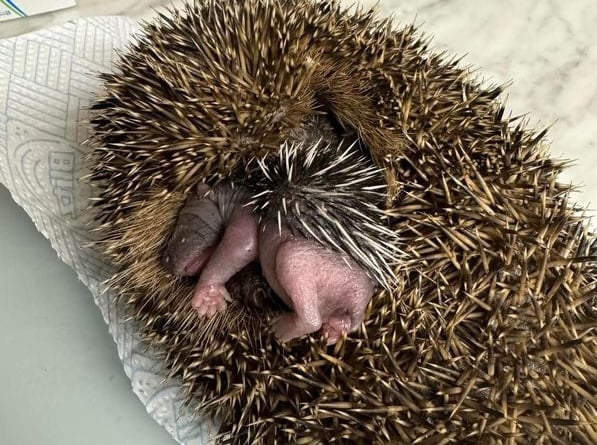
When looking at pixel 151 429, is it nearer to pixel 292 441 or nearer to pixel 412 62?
pixel 292 441

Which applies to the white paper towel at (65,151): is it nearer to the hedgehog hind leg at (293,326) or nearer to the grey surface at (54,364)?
the grey surface at (54,364)

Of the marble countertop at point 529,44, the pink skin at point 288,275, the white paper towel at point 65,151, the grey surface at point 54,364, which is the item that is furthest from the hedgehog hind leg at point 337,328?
the marble countertop at point 529,44

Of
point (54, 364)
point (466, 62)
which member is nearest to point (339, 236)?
point (54, 364)

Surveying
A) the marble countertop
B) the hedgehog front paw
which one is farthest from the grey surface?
the marble countertop

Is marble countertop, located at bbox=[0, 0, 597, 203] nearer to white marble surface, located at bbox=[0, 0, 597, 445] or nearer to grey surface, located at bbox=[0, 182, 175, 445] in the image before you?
white marble surface, located at bbox=[0, 0, 597, 445]

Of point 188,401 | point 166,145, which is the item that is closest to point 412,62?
point 166,145

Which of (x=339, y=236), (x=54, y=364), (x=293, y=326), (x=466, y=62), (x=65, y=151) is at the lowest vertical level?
(x=54, y=364)

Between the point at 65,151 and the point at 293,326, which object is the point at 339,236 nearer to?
the point at 293,326
